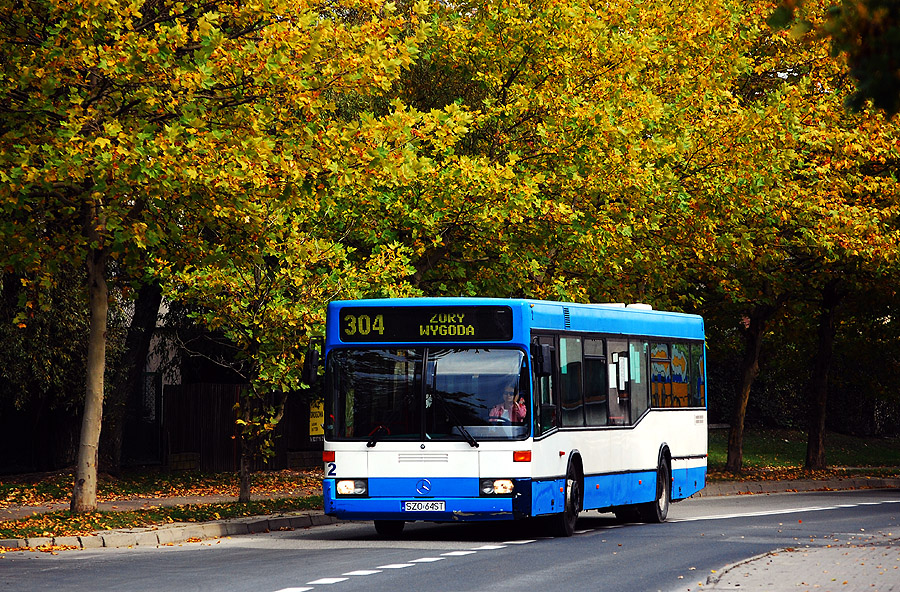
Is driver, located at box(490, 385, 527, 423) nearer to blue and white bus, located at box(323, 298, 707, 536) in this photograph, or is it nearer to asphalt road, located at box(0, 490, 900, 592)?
blue and white bus, located at box(323, 298, 707, 536)

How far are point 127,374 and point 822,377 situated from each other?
54.3ft

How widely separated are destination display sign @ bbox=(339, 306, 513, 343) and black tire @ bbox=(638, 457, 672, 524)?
5246 millimetres

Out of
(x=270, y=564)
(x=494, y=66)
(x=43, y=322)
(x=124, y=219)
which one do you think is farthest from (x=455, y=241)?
(x=270, y=564)

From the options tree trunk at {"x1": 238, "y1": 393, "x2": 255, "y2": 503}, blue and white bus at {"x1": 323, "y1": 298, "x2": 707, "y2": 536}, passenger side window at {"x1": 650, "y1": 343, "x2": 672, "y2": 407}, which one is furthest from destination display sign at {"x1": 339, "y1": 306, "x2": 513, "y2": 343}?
tree trunk at {"x1": 238, "y1": 393, "x2": 255, "y2": 503}

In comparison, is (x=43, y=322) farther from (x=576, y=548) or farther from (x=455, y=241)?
(x=576, y=548)

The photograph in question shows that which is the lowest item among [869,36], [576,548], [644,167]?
[576,548]

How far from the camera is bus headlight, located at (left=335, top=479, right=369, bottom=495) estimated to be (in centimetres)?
1766

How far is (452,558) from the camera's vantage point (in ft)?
51.4

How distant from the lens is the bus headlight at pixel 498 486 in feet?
56.5

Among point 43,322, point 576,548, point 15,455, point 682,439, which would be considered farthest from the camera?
point 15,455

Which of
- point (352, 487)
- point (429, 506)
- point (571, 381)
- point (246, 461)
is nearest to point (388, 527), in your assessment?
point (352, 487)

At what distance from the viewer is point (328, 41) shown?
60.5ft

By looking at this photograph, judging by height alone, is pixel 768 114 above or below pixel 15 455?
above

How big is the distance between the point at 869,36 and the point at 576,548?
11.6 meters
